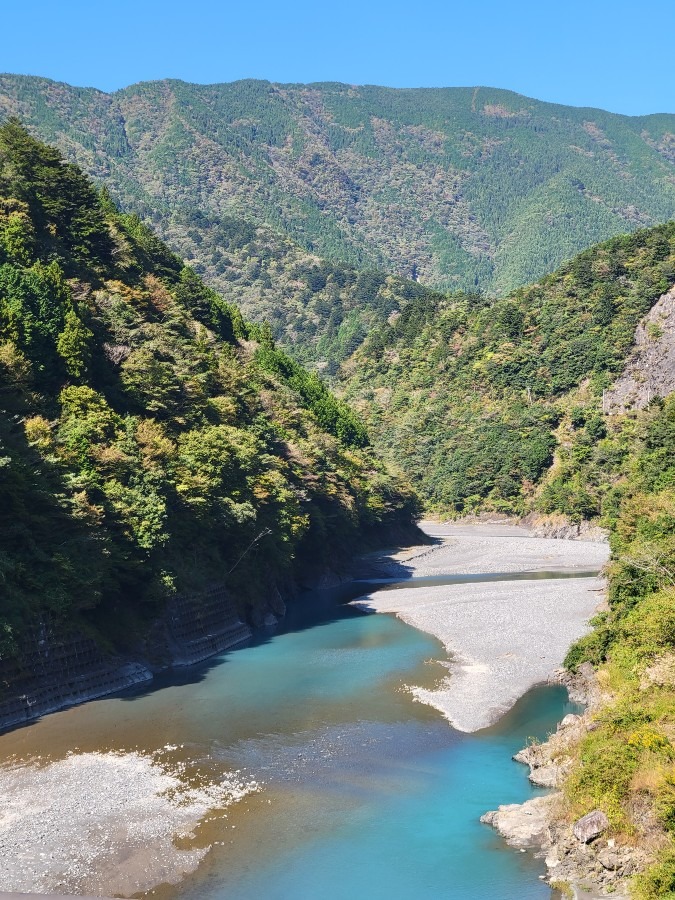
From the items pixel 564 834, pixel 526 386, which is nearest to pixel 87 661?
pixel 564 834

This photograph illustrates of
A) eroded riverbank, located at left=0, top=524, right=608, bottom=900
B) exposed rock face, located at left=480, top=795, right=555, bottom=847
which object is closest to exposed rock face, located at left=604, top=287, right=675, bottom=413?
eroded riverbank, located at left=0, top=524, right=608, bottom=900

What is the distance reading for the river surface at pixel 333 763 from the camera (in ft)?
87.9

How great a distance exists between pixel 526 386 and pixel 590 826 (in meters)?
139

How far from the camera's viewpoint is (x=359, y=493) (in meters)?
103

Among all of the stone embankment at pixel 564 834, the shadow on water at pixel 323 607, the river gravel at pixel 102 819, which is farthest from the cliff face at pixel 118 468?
the stone embankment at pixel 564 834

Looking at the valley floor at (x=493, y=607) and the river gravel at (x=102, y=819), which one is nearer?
the river gravel at (x=102, y=819)

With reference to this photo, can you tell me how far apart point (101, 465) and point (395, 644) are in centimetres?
2267

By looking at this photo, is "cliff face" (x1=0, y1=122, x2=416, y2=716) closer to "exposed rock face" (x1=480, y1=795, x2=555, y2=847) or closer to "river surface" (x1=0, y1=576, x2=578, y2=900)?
"river surface" (x1=0, y1=576, x2=578, y2=900)

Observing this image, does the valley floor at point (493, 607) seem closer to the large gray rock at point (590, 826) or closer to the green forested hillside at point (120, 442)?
the green forested hillside at point (120, 442)

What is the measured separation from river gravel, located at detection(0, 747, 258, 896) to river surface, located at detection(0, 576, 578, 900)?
855 mm

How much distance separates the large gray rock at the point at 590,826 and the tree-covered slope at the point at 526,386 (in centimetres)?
9784

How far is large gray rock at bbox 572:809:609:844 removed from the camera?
2641cm

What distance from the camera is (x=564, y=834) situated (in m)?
27.7

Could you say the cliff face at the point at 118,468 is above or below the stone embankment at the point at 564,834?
above
